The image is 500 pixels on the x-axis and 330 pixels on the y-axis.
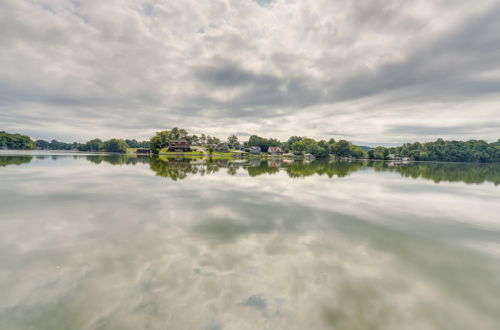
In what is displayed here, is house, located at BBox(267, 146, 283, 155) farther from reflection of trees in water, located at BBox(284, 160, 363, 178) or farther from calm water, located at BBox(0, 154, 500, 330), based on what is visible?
calm water, located at BBox(0, 154, 500, 330)

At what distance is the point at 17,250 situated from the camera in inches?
304

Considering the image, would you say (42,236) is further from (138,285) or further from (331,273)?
(331,273)

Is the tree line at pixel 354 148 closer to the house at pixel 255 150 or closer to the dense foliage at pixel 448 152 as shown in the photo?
the dense foliage at pixel 448 152

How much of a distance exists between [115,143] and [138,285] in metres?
190

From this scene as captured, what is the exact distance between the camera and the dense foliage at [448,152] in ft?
411

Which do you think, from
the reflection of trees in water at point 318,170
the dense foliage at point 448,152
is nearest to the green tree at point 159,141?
the reflection of trees in water at point 318,170

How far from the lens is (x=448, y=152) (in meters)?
130

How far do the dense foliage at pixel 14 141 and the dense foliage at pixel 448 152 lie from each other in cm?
25293

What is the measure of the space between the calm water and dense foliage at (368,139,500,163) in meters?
148

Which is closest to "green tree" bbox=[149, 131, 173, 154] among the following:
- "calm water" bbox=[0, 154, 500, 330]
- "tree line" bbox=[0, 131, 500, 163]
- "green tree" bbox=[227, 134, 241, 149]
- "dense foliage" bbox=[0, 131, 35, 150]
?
"tree line" bbox=[0, 131, 500, 163]

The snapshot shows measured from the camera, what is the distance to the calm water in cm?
502

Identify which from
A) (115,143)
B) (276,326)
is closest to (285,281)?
(276,326)

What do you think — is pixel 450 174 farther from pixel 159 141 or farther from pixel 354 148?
pixel 159 141

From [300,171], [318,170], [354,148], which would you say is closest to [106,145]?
[300,171]
